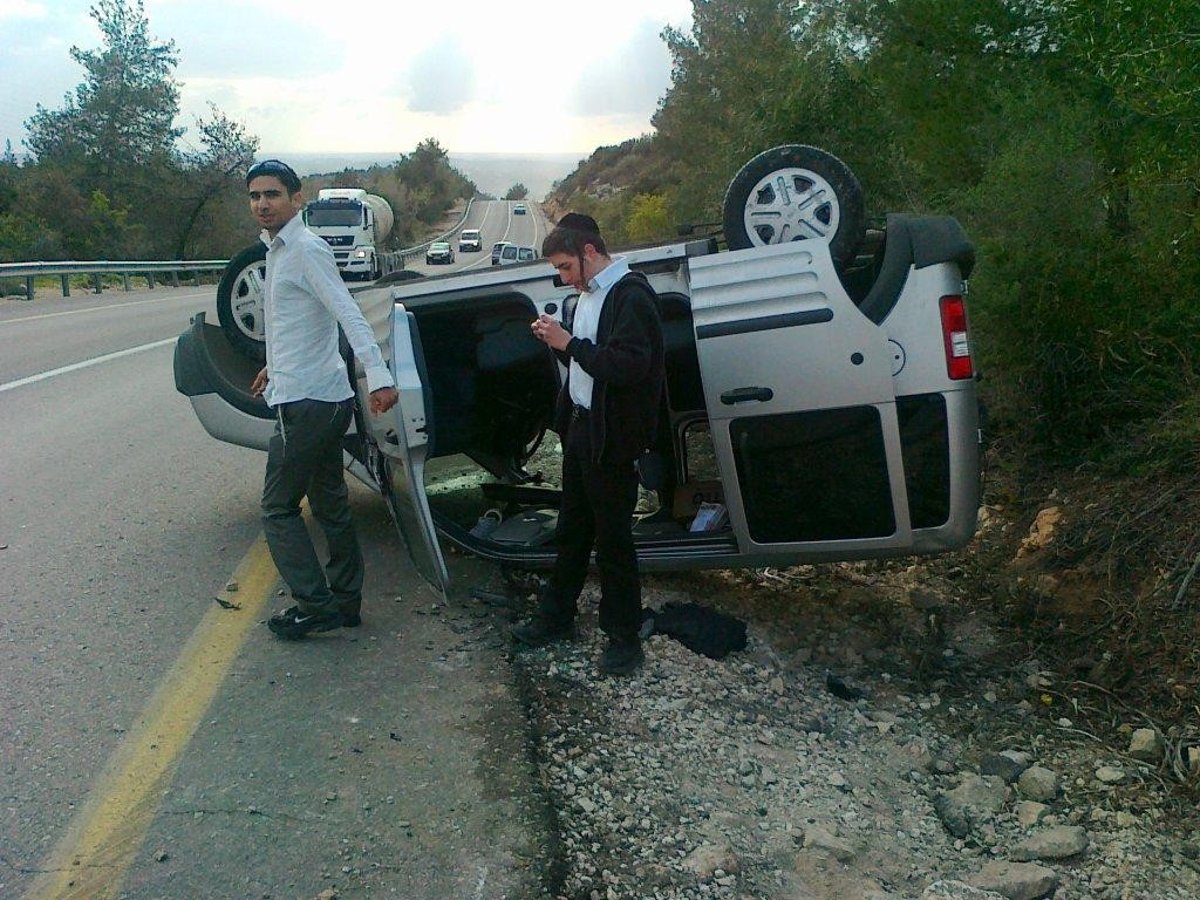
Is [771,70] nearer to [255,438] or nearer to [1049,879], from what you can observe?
[255,438]

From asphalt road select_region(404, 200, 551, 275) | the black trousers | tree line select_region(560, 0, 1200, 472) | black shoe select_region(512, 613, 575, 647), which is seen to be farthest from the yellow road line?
asphalt road select_region(404, 200, 551, 275)

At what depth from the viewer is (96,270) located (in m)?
24.7

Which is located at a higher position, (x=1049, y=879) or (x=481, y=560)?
(x=481, y=560)

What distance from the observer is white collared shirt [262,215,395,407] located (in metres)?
4.62

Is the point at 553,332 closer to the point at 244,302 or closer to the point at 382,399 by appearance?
the point at 382,399

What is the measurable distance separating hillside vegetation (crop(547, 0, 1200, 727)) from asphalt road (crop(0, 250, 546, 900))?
8.40 feet

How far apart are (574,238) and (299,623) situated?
6.69ft

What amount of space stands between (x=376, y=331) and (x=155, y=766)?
2.28 meters

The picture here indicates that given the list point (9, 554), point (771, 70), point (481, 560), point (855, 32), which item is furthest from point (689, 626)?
point (771, 70)

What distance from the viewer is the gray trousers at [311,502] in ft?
15.6

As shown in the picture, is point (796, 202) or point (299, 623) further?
point (796, 202)

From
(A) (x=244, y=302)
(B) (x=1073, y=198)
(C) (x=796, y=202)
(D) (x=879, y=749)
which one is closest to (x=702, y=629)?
(D) (x=879, y=749)

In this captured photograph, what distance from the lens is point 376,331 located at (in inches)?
210

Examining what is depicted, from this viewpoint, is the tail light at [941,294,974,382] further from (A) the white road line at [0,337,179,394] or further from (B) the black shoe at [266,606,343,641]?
(A) the white road line at [0,337,179,394]
